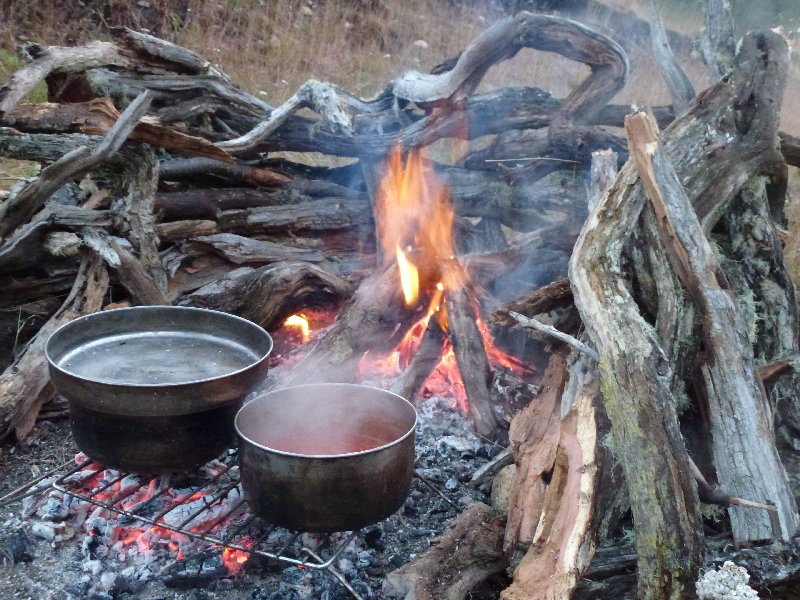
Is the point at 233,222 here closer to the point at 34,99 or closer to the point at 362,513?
the point at 362,513

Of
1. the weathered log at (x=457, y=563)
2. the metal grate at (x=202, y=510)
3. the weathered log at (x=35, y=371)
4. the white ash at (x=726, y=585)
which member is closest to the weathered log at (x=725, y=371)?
the white ash at (x=726, y=585)

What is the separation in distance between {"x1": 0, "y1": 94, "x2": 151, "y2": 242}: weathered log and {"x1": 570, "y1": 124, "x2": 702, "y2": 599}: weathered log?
2701 millimetres

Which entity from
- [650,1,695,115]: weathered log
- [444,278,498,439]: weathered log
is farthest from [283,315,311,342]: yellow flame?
[650,1,695,115]: weathered log

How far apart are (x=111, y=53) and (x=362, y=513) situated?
153 inches

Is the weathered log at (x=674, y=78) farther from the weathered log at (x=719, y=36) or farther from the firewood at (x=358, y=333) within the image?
the firewood at (x=358, y=333)

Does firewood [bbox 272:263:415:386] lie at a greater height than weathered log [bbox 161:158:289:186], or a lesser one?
lesser

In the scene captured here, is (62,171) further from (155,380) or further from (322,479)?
(322,479)

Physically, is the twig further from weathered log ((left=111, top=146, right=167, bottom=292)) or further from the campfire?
weathered log ((left=111, top=146, right=167, bottom=292))

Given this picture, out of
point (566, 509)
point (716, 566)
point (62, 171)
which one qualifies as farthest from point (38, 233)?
point (716, 566)

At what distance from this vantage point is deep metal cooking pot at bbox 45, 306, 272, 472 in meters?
2.73

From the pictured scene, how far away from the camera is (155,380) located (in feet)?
9.95

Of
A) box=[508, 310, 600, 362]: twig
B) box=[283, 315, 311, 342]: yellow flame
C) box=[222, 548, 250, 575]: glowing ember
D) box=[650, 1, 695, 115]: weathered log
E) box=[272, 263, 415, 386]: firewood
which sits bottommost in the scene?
box=[222, 548, 250, 575]: glowing ember

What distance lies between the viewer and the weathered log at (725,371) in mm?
2807

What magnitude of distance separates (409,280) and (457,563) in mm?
2272
